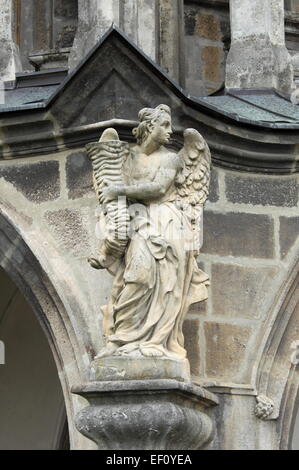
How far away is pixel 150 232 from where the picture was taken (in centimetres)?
694

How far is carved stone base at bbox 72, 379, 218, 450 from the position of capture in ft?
21.9

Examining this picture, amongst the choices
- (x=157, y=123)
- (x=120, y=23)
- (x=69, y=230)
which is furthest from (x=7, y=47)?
(x=157, y=123)

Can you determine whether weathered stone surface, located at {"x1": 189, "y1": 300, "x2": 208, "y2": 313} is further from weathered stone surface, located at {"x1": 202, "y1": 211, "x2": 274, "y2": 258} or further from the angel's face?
the angel's face

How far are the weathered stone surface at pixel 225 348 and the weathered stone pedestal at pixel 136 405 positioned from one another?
51 centimetres

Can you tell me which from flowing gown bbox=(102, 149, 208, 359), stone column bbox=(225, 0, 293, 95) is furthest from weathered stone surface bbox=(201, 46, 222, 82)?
flowing gown bbox=(102, 149, 208, 359)

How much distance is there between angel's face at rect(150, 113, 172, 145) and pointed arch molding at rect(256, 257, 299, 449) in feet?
3.24

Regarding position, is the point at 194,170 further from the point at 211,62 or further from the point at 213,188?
the point at 211,62

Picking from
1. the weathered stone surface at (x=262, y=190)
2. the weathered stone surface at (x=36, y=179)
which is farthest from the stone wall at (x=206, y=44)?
the weathered stone surface at (x=36, y=179)

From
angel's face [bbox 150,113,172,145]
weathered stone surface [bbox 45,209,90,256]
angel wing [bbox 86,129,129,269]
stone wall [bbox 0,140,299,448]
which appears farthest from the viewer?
weathered stone surface [bbox 45,209,90,256]

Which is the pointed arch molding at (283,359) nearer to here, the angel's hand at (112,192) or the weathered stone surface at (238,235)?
the weathered stone surface at (238,235)

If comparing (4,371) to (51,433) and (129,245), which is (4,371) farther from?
(129,245)

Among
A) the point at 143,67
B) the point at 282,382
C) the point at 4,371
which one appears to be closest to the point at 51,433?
the point at 4,371

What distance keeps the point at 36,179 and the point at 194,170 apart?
85cm

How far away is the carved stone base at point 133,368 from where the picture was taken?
22.1ft
